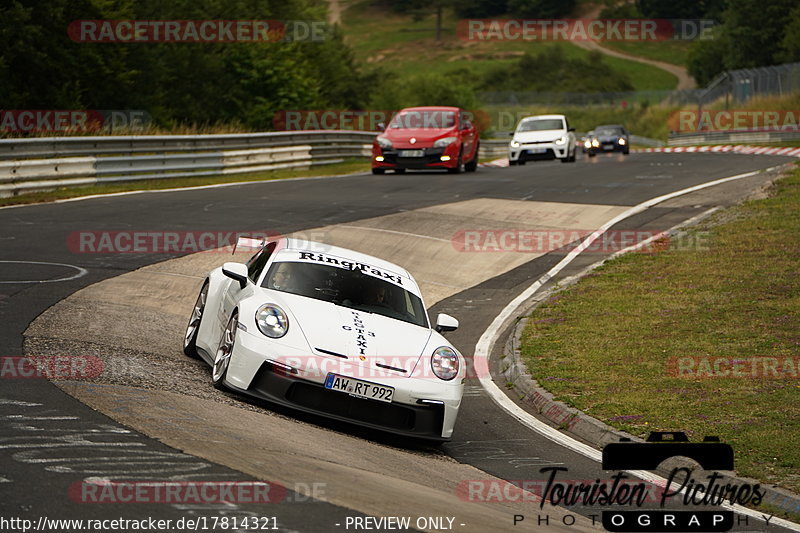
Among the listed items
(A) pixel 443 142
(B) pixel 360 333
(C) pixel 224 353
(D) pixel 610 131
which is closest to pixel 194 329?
(C) pixel 224 353

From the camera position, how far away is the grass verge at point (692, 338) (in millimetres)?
8984

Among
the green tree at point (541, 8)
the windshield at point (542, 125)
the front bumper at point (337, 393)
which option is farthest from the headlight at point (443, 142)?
the green tree at point (541, 8)

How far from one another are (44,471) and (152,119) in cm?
4217

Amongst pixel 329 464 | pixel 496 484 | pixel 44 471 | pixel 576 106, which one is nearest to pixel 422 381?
pixel 496 484

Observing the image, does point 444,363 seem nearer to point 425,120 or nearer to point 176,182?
point 176,182

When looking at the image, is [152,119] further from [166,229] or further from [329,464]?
[329,464]

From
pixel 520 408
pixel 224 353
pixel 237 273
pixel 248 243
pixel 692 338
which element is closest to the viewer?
pixel 224 353

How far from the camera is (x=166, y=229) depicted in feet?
58.2

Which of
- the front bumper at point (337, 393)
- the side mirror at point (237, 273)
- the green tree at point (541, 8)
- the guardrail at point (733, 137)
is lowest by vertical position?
the front bumper at point (337, 393)

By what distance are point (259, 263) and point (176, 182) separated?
16.7 meters

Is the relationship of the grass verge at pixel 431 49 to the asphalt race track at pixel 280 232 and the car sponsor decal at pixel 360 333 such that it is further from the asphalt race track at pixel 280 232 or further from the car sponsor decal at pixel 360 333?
the car sponsor decal at pixel 360 333

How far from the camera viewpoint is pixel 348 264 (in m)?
9.70

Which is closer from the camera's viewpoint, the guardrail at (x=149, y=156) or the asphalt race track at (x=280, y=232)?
the asphalt race track at (x=280, y=232)

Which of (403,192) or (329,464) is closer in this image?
(329,464)
